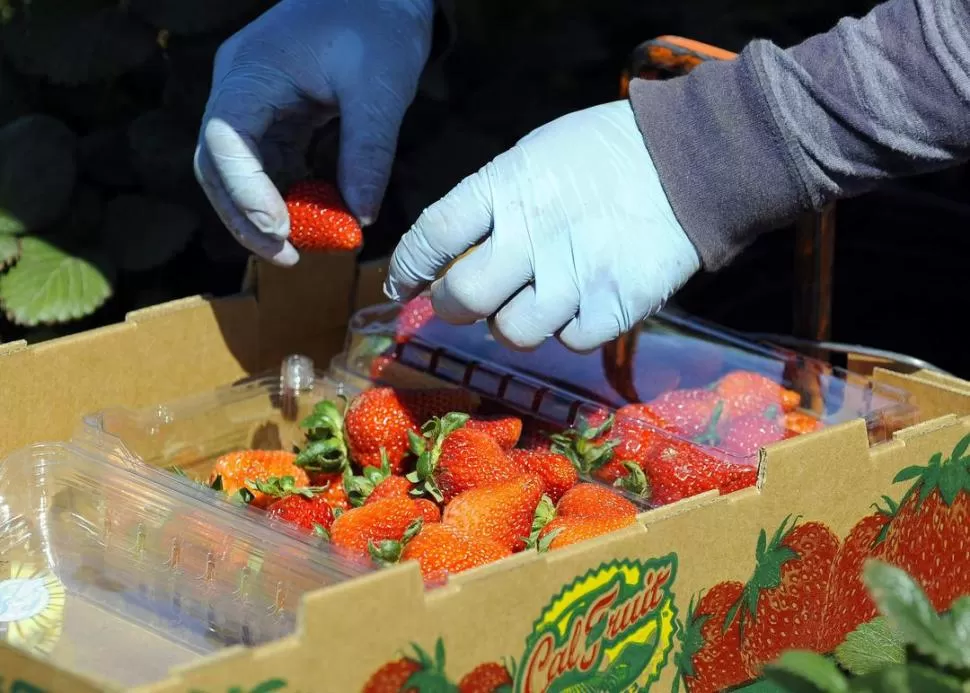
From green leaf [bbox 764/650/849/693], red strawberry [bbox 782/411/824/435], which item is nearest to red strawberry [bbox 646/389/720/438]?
red strawberry [bbox 782/411/824/435]

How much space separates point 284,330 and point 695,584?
0.96 metres

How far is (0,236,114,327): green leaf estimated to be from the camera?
2.21m

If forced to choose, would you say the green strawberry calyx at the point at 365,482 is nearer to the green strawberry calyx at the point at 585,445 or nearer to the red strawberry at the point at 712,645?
the green strawberry calyx at the point at 585,445

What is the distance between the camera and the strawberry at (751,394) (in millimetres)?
1838

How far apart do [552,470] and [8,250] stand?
3.74 feet

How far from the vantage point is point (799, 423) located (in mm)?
1846

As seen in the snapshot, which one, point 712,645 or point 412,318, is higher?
point 412,318

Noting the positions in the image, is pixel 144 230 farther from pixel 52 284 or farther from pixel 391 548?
pixel 391 548

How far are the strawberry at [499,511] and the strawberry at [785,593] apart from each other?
0.85 feet

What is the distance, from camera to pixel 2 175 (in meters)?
2.33

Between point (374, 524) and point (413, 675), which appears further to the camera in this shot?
point (374, 524)

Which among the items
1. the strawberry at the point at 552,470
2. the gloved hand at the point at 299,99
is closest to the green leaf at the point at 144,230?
the gloved hand at the point at 299,99

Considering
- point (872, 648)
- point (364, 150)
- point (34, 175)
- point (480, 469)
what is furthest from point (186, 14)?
point (872, 648)

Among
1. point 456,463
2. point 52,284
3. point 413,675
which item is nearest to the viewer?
point 413,675
